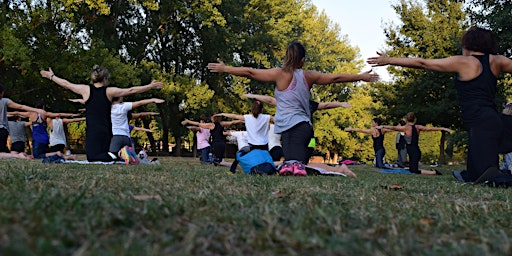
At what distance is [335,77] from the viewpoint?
7680 millimetres

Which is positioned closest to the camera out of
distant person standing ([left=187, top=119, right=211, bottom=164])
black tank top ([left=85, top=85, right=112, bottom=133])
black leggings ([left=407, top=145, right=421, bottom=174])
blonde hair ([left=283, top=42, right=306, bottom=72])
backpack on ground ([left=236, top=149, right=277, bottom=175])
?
blonde hair ([left=283, top=42, right=306, bottom=72])

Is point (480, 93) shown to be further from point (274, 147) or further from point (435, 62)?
point (274, 147)

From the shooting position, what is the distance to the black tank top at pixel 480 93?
6.71m

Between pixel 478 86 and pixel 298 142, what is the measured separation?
8.90 ft

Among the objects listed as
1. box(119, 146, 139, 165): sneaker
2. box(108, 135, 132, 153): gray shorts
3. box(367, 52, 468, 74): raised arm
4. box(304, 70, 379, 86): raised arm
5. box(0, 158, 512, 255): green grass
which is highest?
box(367, 52, 468, 74): raised arm

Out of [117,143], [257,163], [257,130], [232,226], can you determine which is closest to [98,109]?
[117,143]

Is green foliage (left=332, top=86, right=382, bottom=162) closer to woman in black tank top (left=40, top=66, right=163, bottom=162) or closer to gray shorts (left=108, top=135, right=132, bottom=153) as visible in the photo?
gray shorts (left=108, top=135, right=132, bottom=153)

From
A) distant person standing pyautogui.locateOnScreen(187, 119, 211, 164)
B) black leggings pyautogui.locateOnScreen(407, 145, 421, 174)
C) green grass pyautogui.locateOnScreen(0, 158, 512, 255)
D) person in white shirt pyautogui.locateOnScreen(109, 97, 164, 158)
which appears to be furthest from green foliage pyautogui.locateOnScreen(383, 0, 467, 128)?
green grass pyautogui.locateOnScreen(0, 158, 512, 255)

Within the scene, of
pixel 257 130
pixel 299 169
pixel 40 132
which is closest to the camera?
pixel 299 169

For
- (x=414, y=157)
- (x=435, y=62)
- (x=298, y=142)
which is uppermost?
(x=435, y=62)

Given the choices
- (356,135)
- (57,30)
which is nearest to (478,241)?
(57,30)

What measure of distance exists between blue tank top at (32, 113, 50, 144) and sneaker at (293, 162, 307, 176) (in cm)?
1088

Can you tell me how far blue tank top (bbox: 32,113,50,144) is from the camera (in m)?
15.7

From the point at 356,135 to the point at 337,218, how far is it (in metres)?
48.3
